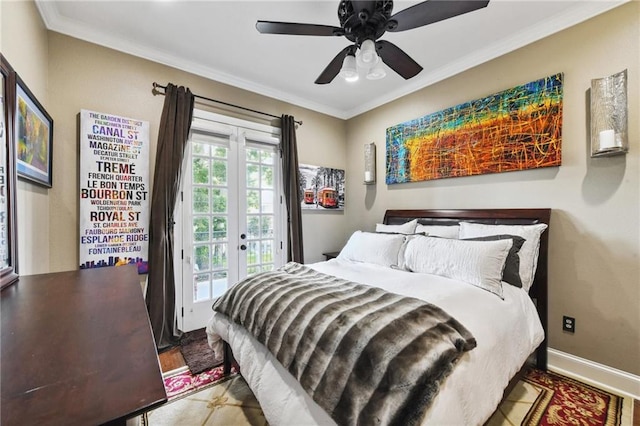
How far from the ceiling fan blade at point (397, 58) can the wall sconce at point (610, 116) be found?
4.30ft

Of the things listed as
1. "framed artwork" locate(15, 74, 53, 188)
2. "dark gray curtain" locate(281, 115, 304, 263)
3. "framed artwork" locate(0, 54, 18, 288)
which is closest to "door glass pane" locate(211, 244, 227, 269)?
"dark gray curtain" locate(281, 115, 304, 263)

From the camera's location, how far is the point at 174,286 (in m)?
2.69

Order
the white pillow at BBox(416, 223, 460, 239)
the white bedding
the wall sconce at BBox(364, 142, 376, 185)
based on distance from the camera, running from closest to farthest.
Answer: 1. the white bedding
2. the white pillow at BBox(416, 223, 460, 239)
3. the wall sconce at BBox(364, 142, 376, 185)

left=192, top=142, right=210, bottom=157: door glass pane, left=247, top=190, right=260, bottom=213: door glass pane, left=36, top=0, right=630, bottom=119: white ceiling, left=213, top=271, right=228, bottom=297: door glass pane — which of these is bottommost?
left=213, top=271, right=228, bottom=297: door glass pane

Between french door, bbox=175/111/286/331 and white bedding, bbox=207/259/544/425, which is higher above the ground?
french door, bbox=175/111/286/331

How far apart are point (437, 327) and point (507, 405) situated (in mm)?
1216

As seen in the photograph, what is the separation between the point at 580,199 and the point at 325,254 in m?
2.73

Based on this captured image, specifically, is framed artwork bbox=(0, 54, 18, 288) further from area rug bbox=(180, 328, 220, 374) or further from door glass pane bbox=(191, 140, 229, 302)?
door glass pane bbox=(191, 140, 229, 302)

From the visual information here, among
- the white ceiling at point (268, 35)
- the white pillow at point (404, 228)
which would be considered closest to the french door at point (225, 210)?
the white ceiling at point (268, 35)

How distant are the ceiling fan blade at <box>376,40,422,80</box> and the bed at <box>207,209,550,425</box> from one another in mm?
1391

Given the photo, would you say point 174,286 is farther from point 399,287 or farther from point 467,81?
point 467,81

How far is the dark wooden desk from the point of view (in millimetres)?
486

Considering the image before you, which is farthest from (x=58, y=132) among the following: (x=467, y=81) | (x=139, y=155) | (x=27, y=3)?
(x=467, y=81)

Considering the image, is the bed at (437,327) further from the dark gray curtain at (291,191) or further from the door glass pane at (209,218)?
the door glass pane at (209,218)
